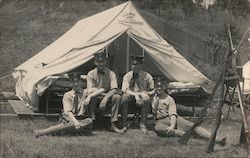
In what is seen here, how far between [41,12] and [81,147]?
12689mm

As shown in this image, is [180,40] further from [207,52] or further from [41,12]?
[41,12]

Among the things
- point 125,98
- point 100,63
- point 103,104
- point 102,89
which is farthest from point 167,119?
point 100,63

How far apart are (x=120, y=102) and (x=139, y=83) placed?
0.57 meters

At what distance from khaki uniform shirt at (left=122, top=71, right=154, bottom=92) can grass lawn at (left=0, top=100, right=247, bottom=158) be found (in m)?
0.79

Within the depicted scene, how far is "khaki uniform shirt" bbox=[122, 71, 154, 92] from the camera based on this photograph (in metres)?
8.90

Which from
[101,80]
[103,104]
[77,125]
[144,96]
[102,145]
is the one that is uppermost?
[101,80]

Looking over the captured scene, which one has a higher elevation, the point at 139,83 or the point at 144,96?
the point at 139,83

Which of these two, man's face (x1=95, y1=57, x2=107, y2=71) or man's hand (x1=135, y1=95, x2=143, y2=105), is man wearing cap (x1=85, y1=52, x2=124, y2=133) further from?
man's hand (x1=135, y1=95, x2=143, y2=105)

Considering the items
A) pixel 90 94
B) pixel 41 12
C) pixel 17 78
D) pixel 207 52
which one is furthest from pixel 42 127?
pixel 41 12

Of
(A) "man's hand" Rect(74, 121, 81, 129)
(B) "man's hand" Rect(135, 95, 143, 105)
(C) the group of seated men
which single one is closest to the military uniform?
(C) the group of seated men

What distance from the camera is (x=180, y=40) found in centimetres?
1395

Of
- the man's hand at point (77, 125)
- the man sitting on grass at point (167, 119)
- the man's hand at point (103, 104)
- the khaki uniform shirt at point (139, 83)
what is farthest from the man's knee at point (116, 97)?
the man's hand at point (77, 125)

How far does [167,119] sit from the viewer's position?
793 cm

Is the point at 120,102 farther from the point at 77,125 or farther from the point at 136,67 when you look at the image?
the point at 77,125
